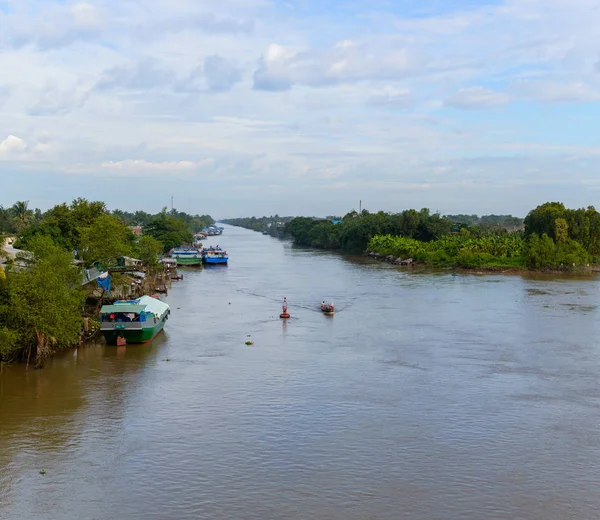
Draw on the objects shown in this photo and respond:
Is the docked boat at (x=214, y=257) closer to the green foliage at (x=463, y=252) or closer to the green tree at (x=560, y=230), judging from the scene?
the green foliage at (x=463, y=252)

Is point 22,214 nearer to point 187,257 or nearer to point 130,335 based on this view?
point 187,257

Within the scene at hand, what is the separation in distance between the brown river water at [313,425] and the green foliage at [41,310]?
26.9 inches

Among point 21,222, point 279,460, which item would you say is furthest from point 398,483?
point 21,222

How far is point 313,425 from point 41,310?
778cm

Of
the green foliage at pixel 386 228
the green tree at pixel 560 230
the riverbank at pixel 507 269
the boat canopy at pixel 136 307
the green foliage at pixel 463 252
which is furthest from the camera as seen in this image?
the green foliage at pixel 386 228

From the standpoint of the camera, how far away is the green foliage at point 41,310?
16.6 metres

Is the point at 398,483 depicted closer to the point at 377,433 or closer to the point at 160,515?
the point at 377,433

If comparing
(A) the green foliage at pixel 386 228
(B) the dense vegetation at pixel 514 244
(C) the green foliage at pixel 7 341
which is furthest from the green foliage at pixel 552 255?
(C) the green foliage at pixel 7 341

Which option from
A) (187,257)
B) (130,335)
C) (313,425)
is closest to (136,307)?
(130,335)

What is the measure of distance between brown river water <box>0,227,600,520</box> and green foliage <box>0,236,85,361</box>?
2.24 ft

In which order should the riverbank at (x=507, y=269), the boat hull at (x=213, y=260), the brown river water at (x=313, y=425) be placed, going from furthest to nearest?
1. the boat hull at (x=213, y=260)
2. the riverbank at (x=507, y=269)
3. the brown river water at (x=313, y=425)

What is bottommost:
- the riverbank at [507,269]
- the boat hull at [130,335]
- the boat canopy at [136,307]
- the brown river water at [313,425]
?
the brown river water at [313,425]

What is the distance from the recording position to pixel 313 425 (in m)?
13.3

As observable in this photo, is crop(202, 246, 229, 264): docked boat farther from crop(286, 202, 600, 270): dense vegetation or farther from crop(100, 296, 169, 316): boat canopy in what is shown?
crop(100, 296, 169, 316): boat canopy
